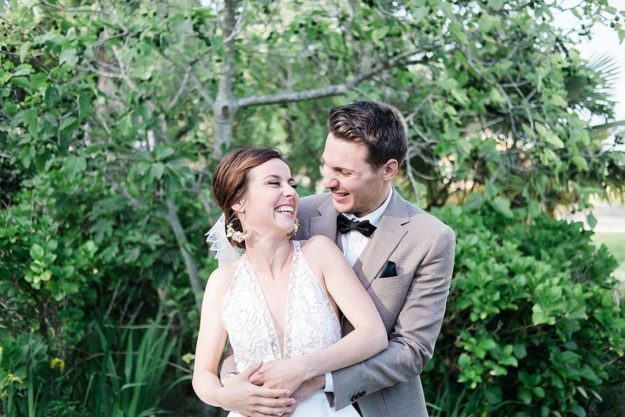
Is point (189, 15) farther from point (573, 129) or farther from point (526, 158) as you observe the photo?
point (526, 158)

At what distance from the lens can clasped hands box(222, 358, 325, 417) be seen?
7.43 ft

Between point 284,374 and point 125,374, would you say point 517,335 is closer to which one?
point 125,374

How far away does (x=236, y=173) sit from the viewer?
2479 millimetres

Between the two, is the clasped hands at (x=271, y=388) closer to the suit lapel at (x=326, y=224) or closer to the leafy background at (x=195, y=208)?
the suit lapel at (x=326, y=224)

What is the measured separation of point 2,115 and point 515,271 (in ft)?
10.0

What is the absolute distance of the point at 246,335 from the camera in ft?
7.98

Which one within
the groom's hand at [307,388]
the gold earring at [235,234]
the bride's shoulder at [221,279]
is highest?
the gold earring at [235,234]

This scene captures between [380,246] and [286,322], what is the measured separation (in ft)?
1.34

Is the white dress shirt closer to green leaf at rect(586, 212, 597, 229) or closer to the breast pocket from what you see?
the breast pocket

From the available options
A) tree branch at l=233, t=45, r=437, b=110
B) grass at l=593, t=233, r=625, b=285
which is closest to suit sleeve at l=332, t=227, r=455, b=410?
tree branch at l=233, t=45, r=437, b=110

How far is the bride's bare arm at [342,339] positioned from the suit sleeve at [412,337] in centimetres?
5

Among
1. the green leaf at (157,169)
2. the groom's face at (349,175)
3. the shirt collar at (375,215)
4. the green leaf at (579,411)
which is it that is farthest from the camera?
the green leaf at (579,411)

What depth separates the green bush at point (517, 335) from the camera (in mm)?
4246

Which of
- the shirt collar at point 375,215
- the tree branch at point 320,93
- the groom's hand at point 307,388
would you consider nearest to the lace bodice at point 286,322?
the groom's hand at point 307,388
